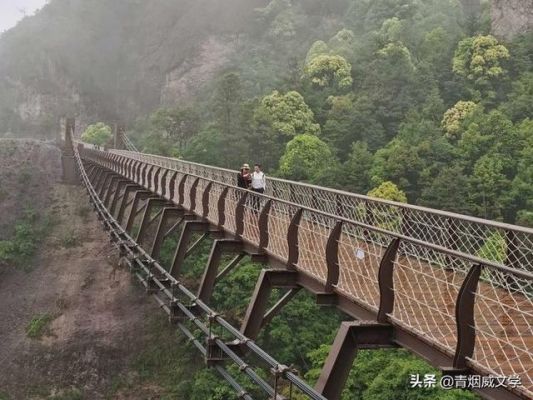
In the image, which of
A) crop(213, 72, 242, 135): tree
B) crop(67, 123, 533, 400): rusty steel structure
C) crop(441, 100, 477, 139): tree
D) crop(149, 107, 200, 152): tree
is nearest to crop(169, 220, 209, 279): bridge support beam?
crop(67, 123, 533, 400): rusty steel structure

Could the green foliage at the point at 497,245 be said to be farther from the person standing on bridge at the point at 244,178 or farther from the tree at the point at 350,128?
the tree at the point at 350,128

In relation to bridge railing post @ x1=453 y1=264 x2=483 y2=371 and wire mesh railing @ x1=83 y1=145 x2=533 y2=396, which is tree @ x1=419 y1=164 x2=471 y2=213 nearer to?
wire mesh railing @ x1=83 y1=145 x2=533 y2=396

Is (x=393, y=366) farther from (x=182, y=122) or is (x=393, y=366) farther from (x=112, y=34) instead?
(x=112, y=34)

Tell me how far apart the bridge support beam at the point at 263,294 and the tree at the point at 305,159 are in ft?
109

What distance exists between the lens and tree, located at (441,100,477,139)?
47588mm

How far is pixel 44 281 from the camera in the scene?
3012cm

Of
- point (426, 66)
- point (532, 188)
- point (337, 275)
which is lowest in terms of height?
point (532, 188)

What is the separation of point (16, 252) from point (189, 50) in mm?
58876

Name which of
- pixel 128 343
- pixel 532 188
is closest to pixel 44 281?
pixel 128 343

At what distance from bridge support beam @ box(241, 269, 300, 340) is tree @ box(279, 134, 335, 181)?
33.2 meters

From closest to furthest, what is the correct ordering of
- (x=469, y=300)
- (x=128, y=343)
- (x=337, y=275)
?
(x=469, y=300) < (x=337, y=275) < (x=128, y=343)

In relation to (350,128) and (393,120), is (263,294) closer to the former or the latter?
(350,128)

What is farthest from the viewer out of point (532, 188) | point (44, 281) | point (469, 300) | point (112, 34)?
point (112, 34)

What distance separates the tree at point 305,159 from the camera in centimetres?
4103
